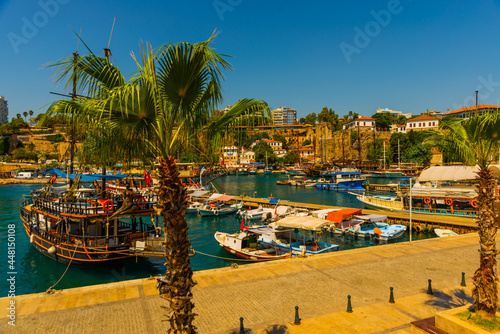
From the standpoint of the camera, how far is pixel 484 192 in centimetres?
812

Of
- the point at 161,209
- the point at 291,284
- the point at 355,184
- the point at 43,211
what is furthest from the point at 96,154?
the point at 355,184

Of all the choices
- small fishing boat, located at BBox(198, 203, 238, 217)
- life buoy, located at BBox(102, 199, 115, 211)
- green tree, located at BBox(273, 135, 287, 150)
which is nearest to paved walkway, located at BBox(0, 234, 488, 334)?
life buoy, located at BBox(102, 199, 115, 211)

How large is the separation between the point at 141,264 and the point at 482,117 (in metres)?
20.8

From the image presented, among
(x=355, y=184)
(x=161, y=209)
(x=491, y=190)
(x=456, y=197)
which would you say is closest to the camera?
(x=161, y=209)

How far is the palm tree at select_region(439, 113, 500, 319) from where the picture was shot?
775 centimetres

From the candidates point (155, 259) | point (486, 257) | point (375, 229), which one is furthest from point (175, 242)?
point (375, 229)

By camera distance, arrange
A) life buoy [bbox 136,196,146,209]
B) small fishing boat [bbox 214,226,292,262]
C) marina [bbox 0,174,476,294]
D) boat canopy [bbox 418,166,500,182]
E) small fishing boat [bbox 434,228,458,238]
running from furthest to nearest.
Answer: boat canopy [bbox 418,166,500,182], small fishing boat [bbox 434,228,458,238], small fishing boat [bbox 214,226,292,262], life buoy [bbox 136,196,146,209], marina [bbox 0,174,476,294]

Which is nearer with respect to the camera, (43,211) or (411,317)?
(411,317)

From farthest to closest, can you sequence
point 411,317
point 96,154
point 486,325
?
point 411,317
point 486,325
point 96,154

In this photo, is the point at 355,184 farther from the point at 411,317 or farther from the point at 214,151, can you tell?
the point at 214,151

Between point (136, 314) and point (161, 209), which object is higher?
point (161, 209)

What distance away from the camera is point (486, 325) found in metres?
7.51

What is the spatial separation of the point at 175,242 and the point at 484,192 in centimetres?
789

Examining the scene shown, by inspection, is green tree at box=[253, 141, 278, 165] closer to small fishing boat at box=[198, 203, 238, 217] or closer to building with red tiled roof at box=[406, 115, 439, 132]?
building with red tiled roof at box=[406, 115, 439, 132]
